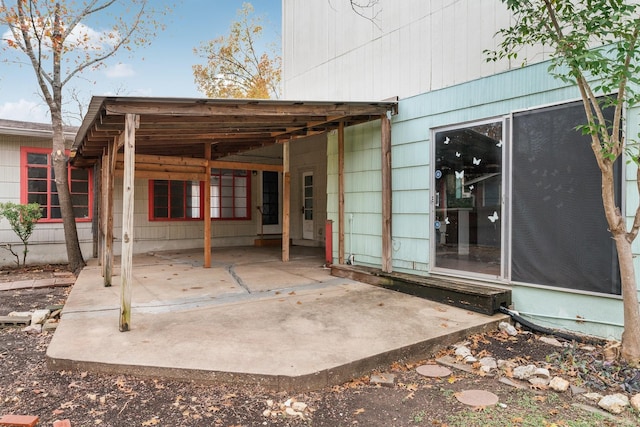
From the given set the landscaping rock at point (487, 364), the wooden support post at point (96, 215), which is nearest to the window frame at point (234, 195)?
the wooden support post at point (96, 215)

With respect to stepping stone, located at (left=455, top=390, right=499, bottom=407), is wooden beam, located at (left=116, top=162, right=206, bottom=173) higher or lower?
higher

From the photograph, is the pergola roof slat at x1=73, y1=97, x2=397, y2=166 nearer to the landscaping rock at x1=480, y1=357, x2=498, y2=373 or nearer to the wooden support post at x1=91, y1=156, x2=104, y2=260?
the wooden support post at x1=91, y1=156, x2=104, y2=260

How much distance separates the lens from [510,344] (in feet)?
11.8

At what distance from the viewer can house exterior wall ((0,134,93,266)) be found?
7.59m

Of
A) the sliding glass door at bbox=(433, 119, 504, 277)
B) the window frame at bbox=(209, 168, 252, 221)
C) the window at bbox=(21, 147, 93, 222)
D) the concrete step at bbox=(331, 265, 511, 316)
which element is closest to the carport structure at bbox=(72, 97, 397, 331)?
the concrete step at bbox=(331, 265, 511, 316)

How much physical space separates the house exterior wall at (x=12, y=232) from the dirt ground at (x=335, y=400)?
5.75 meters

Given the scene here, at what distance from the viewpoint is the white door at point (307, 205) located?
10.6 metres

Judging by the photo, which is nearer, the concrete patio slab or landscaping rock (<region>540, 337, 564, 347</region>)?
the concrete patio slab

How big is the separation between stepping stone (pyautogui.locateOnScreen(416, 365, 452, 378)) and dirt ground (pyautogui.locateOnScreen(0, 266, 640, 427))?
37mm

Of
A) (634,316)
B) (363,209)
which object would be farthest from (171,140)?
(634,316)

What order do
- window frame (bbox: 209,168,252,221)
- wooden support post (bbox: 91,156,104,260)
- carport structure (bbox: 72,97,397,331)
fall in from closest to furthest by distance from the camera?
1. carport structure (bbox: 72,97,397,331)
2. wooden support post (bbox: 91,156,104,260)
3. window frame (bbox: 209,168,252,221)

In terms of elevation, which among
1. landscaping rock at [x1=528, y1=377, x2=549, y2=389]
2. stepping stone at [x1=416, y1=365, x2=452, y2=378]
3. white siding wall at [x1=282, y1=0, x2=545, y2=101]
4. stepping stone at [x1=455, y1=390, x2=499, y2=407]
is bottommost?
stepping stone at [x1=416, y1=365, x2=452, y2=378]

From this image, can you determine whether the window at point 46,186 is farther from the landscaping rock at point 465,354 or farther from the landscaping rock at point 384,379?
the landscaping rock at point 465,354

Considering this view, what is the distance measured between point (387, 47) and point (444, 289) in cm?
348
